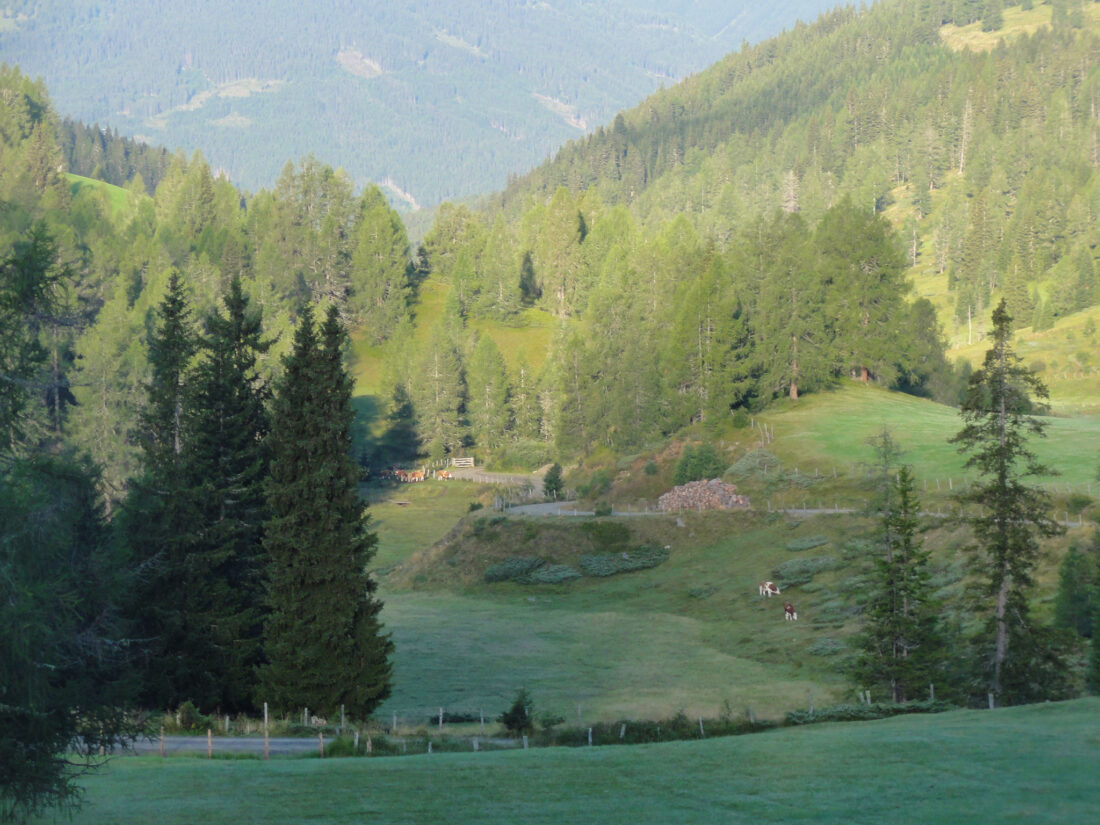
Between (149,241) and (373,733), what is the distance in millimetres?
136810

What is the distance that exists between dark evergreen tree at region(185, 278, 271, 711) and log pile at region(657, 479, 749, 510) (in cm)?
3634

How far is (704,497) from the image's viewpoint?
2995 inches

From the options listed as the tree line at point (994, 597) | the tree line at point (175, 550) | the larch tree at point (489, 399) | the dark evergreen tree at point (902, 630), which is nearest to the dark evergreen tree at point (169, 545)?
the tree line at point (175, 550)

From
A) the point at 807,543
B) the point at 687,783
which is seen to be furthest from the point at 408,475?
the point at 687,783

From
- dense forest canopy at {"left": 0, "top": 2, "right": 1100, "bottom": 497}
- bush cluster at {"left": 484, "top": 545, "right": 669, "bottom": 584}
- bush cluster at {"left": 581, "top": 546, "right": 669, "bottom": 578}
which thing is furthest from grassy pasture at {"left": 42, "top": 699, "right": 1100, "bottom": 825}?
dense forest canopy at {"left": 0, "top": 2, "right": 1100, "bottom": 497}

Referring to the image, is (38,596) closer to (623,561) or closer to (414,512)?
(623,561)

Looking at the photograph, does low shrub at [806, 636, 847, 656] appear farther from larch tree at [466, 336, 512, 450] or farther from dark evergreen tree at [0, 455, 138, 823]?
larch tree at [466, 336, 512, 450]

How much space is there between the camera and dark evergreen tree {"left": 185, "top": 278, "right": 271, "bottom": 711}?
137 feet

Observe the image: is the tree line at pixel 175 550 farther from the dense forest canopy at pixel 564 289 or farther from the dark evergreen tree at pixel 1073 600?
the dark evergreen tree at pixel 1073 600

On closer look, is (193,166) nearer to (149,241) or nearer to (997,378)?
(149,241)

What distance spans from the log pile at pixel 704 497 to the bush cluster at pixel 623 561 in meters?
5.83

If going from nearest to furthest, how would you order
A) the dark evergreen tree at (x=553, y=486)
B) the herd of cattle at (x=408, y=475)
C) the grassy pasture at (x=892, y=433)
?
the grassy pasture at (x=892, y=433)
the dark evergreen tree at (x=553, y=486)
the herd of cattle at (x=408, y=475)

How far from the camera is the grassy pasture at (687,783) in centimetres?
2192

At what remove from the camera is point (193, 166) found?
188 metres
